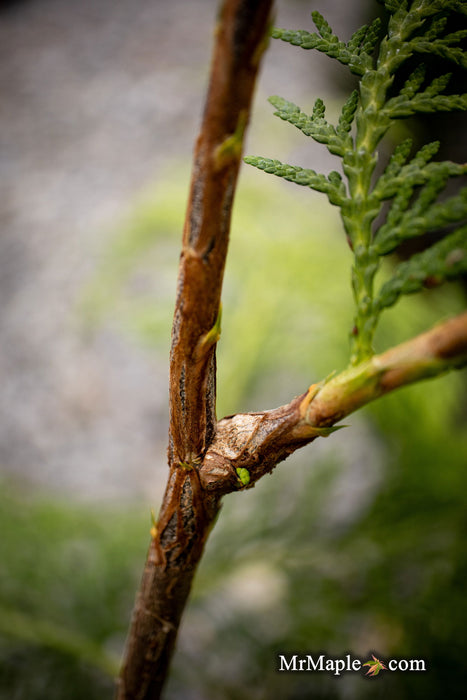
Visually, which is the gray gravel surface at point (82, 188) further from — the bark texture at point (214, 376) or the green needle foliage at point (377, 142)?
the green needle foliage at point (377, 142)

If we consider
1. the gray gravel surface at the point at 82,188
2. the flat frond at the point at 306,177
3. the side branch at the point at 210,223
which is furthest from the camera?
the gray gravel surface at the point at 82,188

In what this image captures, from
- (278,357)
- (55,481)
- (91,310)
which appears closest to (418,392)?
(278,357)

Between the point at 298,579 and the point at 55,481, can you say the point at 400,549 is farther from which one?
the point at 55,481

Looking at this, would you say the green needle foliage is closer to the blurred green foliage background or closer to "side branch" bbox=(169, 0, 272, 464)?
"side branch" bbox=(169, 0, 272, 464)

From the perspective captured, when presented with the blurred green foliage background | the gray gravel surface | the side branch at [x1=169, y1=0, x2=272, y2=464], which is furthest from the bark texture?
the gray gravel surface

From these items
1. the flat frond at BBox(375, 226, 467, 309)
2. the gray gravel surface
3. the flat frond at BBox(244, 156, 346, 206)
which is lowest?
the flat frond at BBox(375, 226, 467, 309)

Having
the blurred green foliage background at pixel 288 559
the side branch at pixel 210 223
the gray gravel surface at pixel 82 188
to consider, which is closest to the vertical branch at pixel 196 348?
the side branch at pixel 210 223

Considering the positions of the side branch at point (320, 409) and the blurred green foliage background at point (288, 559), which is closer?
the side branch at point (320, 409)
